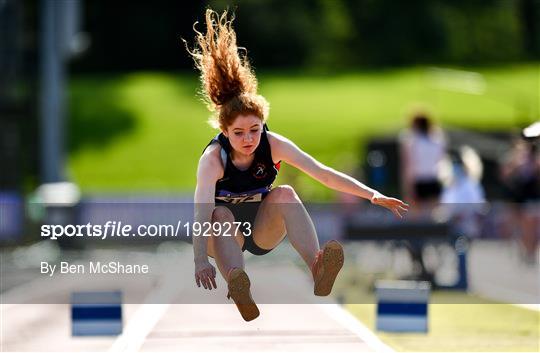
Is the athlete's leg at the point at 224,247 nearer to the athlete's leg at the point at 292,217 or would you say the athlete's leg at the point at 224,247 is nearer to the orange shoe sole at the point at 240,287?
the orange shoe sole at the point at 240,287

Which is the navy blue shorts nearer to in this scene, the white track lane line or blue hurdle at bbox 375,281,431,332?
the white track lane line

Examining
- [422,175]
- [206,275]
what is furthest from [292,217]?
[422,175]

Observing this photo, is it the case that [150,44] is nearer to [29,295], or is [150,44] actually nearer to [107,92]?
[107,92]

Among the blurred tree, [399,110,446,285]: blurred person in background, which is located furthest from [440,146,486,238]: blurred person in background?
the blurred tree

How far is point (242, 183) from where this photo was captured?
8.42 metres

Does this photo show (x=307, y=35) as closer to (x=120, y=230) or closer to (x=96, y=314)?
(x=96, y=314)

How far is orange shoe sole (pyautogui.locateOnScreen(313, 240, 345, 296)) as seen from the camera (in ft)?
27.3

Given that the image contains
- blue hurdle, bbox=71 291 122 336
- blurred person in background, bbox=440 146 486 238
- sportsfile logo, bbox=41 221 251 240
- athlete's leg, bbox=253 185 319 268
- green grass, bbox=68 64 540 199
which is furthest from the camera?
green grass, bbox=68 64 540 199

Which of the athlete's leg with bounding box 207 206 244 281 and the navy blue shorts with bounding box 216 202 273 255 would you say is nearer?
the athlete's leg with bounding box 207 206 244 281

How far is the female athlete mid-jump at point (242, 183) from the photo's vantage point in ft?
26.9

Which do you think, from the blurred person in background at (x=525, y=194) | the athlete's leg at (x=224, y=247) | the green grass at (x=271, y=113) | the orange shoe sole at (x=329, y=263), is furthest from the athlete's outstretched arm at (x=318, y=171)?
the green grass at (x=271, y=113)

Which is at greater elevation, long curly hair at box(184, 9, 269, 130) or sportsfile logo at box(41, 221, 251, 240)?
long curly hair at box(184, 9, 269, 130)

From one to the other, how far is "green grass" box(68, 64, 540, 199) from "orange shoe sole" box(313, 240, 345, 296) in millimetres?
38525

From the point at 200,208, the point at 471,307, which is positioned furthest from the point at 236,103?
the point at 471,307
